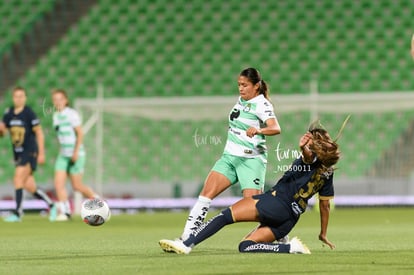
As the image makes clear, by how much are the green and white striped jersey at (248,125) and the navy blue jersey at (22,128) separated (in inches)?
254

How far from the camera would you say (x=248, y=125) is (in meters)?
9.20

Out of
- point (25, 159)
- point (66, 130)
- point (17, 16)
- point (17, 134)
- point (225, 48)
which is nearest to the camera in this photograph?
point (17, 134)

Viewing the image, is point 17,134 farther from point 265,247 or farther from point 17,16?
point 17,16

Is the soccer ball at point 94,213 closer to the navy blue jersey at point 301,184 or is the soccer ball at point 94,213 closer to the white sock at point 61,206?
the navy blue jersey at point 301,184

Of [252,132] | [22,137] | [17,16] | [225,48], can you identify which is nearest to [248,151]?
[252,132]

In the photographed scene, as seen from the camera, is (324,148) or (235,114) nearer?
(324,148)

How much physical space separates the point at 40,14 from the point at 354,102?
821 cm

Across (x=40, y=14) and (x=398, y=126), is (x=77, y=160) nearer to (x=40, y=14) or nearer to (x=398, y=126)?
(x=398, y=126)

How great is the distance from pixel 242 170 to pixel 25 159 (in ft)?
22.0

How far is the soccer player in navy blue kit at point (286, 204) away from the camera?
8.14 metres

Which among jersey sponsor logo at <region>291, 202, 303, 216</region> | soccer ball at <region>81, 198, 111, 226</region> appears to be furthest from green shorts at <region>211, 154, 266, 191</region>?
soccer ball at <region>81, 198, 111, 226</region>

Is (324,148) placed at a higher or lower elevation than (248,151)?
higher

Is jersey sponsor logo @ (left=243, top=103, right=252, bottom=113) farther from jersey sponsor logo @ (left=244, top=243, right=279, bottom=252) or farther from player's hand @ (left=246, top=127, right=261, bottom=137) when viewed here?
jersey sponsor logo @ (left=244, top=243, right=279, bottom=252)

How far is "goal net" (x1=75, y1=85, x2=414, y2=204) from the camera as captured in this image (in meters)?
18.6
